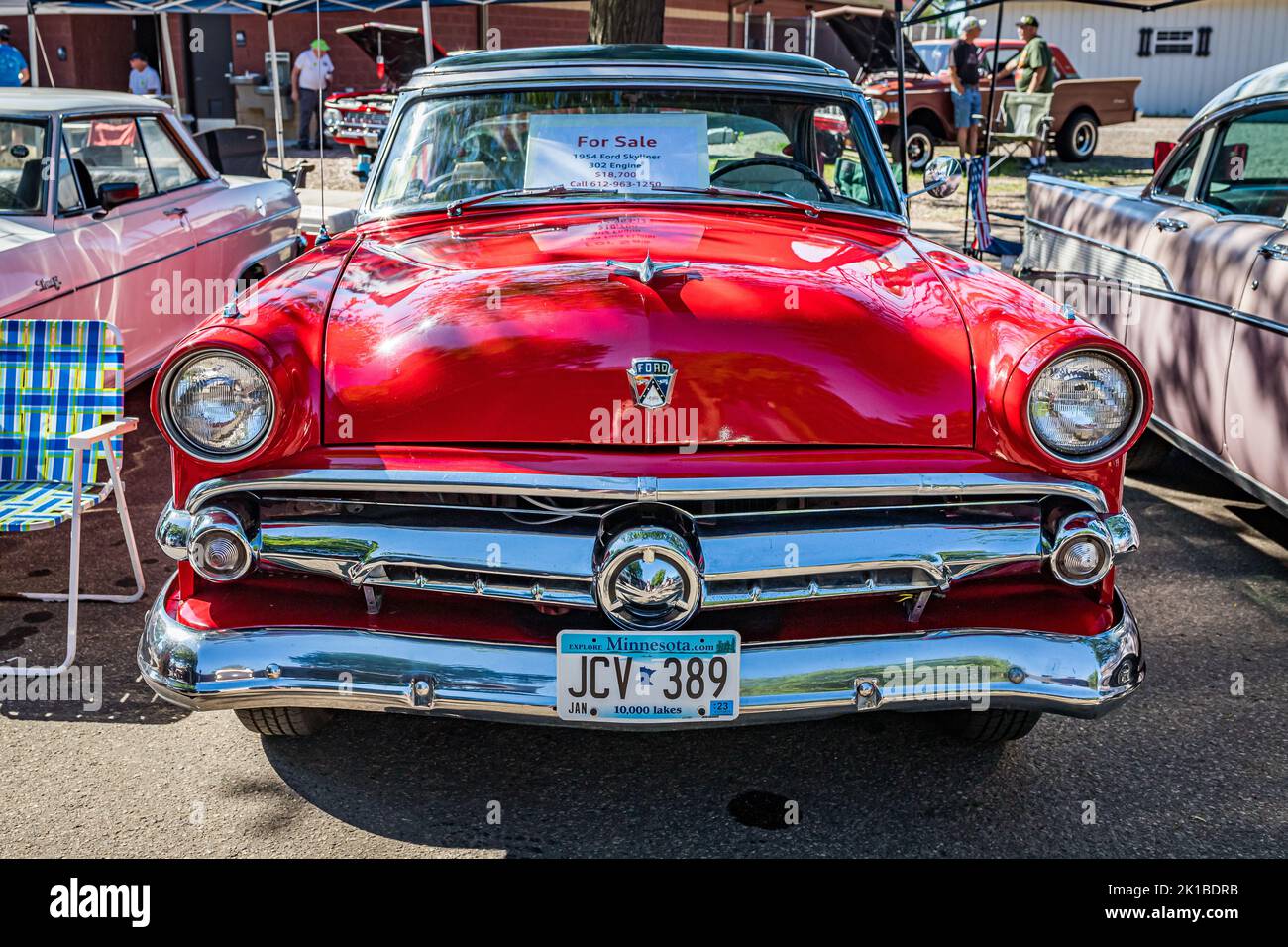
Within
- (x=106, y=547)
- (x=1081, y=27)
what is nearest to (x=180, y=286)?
(x=106, y=547)

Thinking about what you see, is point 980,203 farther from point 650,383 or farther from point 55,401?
point 650,383

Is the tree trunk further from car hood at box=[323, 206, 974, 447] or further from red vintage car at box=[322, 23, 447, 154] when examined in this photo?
red vintage car at box=[322, 23, 447, 154]

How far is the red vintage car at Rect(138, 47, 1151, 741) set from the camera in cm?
246

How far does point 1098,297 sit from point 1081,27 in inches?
1172

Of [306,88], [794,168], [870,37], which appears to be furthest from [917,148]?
[794,168]

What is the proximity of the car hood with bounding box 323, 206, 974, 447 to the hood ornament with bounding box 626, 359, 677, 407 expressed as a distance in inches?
0.7

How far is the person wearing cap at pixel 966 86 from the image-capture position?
1517 centimetres

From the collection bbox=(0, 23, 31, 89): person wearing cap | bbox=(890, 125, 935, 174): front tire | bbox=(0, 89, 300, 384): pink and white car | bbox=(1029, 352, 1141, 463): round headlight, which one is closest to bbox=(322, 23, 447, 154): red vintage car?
bbox=(0, 23, 31, 89): person wearing cap

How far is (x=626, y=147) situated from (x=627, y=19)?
163 inches

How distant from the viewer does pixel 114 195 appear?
17.9 feet

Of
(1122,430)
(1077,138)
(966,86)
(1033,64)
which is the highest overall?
(1033,64)

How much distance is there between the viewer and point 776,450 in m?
2.54

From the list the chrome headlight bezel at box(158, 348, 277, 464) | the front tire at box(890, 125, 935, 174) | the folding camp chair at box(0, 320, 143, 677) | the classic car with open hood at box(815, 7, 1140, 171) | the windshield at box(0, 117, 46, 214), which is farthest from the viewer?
the classic car with open hood at box(815, 7, 1140, 171)
